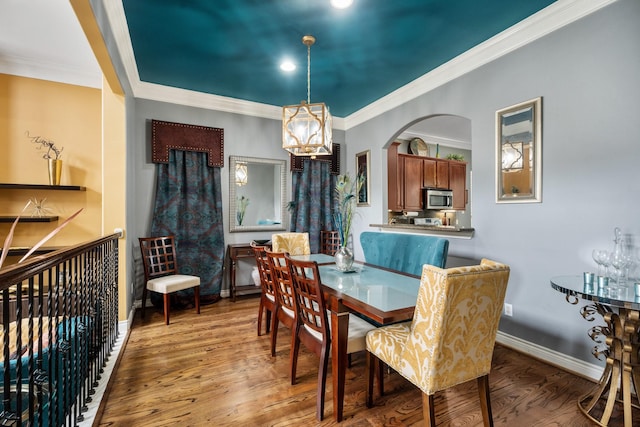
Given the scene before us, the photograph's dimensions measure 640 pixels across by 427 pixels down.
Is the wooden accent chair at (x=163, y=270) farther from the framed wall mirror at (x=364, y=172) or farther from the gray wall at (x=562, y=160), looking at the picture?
the framed wall mirror at (x=364, y=172)

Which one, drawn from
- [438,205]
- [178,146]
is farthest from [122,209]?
[438,205]

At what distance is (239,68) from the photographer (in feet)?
11.1

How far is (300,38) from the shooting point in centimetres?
280

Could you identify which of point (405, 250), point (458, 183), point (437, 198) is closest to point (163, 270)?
point (405, 250)

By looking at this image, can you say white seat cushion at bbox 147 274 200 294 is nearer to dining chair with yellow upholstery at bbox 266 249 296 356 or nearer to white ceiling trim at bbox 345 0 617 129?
dining chair with yellow upholstery at bbox 266 249 296 356

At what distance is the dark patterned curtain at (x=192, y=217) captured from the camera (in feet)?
12.9

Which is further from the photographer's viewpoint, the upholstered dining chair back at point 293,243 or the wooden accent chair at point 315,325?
the upholstered dining chair back at point 293,243

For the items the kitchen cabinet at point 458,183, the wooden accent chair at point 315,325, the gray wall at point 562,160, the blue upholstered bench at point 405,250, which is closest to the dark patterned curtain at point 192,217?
the gray wall at point 562,160

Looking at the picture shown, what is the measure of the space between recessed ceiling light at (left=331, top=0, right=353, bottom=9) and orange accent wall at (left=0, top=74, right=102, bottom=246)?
120 inches

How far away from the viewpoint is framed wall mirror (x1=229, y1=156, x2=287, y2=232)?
4434 mm

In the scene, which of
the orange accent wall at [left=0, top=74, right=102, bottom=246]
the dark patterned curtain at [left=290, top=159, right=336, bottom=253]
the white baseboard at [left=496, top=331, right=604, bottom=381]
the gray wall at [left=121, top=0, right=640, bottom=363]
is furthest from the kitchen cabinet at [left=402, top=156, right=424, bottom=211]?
the orange accent wall at [left=0, top=74, right=102, bottom=246]

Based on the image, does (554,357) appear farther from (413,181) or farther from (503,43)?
(413,181)

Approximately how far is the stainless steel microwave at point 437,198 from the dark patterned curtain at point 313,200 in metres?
1.83

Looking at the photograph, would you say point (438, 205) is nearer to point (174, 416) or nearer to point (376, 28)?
point (376, 28)
